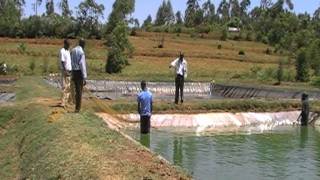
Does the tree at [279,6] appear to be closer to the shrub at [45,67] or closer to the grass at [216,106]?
the shrub at [45,67]

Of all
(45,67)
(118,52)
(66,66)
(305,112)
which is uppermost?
(118,52)

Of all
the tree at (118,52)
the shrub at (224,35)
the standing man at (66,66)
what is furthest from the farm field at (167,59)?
the standing man at (66,66)

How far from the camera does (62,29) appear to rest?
3910 inches

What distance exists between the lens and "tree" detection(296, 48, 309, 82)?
5504 centimetres

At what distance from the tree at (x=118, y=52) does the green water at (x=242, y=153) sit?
38430 millimetres

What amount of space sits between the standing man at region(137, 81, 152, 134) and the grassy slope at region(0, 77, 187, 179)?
97.9 inches

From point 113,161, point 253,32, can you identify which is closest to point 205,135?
point 113,161

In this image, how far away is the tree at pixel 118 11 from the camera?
97312 millimetres

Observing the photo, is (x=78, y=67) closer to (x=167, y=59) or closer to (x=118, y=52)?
(x=118, y=52)

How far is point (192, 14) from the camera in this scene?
6122 inches

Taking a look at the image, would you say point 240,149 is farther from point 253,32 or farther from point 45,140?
point 253,32

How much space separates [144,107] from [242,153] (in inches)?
178

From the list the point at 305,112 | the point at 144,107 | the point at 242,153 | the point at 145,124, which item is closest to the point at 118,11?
the point at 305,112

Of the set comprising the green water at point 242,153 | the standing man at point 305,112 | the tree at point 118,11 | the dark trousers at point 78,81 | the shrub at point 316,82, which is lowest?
the green water at point 242,153
